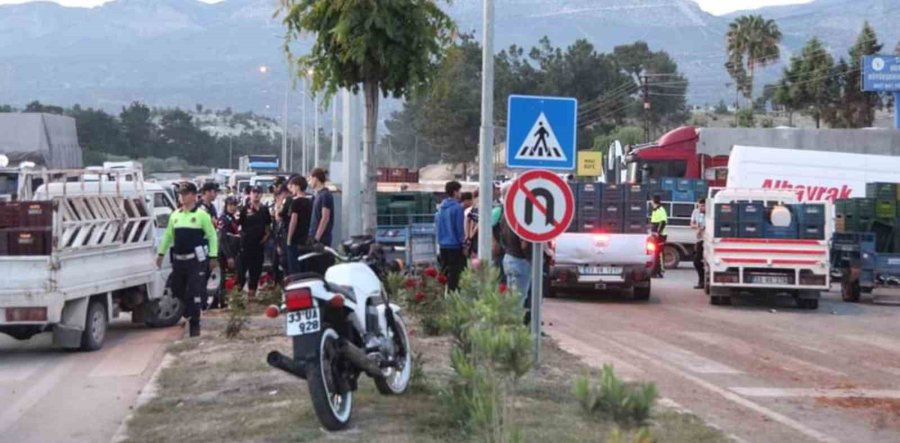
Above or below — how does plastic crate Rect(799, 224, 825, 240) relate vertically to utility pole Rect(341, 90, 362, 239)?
below

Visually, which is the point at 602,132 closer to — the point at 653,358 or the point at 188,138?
the point at 188,138

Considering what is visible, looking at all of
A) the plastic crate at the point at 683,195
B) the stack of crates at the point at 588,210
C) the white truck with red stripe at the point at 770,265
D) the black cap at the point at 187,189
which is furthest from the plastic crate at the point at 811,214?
the plastic crate at the point at 683,195

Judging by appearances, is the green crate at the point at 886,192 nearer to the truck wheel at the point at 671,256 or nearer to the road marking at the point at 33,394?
the truck wheel at the point at 671,256

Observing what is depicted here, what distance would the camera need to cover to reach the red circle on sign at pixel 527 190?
11.6 m

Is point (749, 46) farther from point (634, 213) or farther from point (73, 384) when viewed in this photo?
point (73, 384)

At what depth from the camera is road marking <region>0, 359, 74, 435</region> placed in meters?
10.6

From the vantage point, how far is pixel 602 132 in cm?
7869

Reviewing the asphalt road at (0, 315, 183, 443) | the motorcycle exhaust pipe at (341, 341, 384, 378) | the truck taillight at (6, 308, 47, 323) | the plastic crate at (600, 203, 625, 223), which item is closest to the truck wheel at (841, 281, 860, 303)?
the plastic crate at (600, 203, 625, 223)

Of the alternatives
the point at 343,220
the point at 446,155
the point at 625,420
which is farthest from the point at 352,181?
the point at 446,155

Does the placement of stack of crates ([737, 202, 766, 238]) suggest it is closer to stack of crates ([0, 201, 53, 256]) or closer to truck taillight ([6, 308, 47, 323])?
stack of crates ([0, 201, 53, 256])

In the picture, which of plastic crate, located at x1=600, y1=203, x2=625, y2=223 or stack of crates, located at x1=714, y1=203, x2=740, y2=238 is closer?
stack of crates, located at x1=714, y1=203, x2=740, y2=238

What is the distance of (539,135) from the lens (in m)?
11.9

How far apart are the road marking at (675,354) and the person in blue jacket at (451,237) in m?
2.32

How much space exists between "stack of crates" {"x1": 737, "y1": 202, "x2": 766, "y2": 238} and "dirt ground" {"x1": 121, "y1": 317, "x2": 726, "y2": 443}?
1034 centimetres
